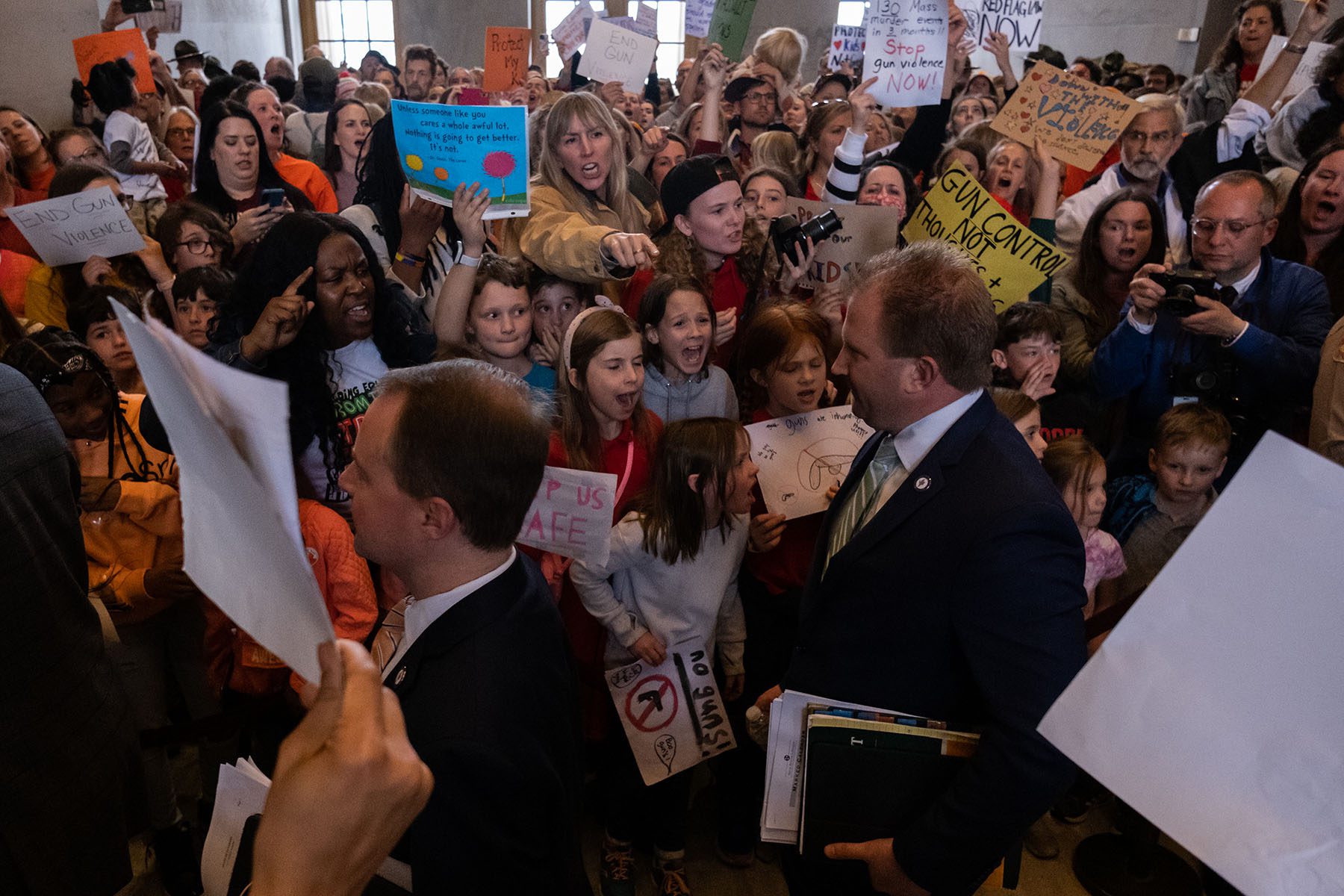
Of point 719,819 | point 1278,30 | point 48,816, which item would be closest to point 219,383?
point 48,816

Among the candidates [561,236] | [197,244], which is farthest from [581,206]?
[197,244]

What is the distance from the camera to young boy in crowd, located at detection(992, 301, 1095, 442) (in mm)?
3223

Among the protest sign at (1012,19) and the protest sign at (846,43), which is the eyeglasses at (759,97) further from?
the protest sign at (846,43)

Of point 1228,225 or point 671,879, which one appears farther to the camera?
point 1228,225

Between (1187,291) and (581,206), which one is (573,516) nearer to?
(581,206)

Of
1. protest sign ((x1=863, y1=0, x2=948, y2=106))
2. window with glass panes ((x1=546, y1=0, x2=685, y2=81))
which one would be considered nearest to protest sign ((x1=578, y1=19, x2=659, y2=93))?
protest sign ((x1=863, y1=0, x2=948, y2=106))

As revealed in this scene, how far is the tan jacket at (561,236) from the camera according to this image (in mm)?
2996

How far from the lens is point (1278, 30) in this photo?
242 inches

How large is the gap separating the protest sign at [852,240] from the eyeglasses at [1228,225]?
100cm

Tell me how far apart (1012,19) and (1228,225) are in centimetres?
361

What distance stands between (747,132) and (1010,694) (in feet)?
15.8

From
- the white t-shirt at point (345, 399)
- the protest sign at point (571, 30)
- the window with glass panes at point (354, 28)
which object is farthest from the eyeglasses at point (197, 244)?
the window with glass panes at point (354, 28)

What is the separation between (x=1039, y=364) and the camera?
10.6 feet

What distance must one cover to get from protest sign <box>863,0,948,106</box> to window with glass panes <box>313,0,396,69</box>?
46.6 feet
